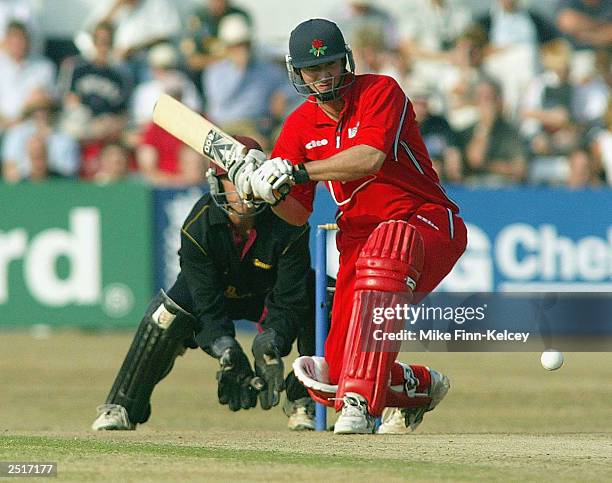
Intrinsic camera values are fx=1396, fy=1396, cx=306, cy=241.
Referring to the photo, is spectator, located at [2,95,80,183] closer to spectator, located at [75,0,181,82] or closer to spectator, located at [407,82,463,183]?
spectator, located at [75,0,181,82]

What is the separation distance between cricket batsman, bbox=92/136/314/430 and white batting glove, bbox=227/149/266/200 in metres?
0.40

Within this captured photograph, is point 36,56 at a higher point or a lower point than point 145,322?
higher

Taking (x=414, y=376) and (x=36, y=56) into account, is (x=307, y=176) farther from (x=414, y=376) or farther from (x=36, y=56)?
(x=36, y=56)

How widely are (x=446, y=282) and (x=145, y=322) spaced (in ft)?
20.7

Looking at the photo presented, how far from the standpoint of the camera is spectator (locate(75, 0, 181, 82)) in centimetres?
1666

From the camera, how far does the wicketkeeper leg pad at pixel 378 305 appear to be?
659cm

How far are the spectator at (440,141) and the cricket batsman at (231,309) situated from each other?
7.58m

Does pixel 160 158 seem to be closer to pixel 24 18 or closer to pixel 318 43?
pixel 24 18

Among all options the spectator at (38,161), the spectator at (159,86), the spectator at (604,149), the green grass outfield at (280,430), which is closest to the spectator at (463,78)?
the spectator at (604,149)

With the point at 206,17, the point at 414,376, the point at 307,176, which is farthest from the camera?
the point at 206,17

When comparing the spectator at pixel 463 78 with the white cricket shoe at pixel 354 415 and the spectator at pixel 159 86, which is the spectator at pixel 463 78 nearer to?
the spectator at pixel 159 86

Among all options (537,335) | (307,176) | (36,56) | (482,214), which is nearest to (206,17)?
(36,56)

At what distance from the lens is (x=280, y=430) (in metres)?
8.18

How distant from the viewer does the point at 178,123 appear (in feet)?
24.9
